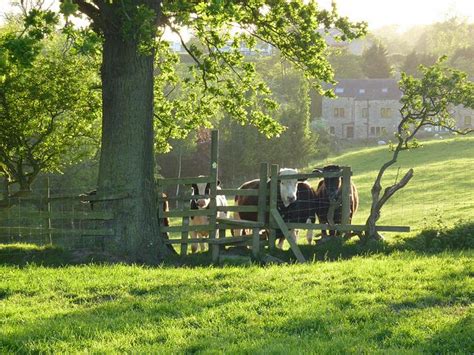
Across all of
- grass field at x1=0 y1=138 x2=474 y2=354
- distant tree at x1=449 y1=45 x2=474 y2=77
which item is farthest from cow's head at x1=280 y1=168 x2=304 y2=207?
distant tree at x1=449 y1=45 x2=474 y2=77

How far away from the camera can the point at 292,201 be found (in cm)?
1650

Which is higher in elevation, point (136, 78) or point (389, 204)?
point (136, 78)

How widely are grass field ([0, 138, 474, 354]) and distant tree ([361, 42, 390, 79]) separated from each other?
86.3 meters

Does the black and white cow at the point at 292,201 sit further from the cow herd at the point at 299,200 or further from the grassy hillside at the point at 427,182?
the grassy hillside at the point at 427,182

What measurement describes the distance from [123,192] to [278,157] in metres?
44.6

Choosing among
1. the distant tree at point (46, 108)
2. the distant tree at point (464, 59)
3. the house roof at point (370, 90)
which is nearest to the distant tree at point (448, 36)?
the distant tree at point (464, 59)

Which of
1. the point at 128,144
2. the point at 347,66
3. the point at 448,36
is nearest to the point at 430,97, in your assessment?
the point at 128,144

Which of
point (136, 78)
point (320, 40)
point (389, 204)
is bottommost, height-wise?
point (389, 204)

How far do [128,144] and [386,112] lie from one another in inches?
3161

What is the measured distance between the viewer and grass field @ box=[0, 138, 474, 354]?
21.1ft

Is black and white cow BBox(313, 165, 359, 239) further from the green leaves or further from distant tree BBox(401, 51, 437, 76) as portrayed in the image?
→ distant tree BBox(401, 51, 437, 76)

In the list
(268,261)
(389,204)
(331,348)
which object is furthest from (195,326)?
(389,204)

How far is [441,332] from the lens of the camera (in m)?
6.58

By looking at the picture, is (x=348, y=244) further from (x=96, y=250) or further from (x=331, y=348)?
(x=331, y=348)
